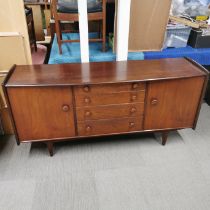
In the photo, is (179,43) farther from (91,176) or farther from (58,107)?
(91,176)

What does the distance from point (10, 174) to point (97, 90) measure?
2.99ft

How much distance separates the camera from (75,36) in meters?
2.28

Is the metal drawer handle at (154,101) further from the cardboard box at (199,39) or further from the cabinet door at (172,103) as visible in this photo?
the cardboard box at (199,39)

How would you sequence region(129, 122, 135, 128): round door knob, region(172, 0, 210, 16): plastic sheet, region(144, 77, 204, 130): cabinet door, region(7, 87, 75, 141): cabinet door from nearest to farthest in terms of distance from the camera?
region(7, 87, 75, 141): cabinet door
region(144, 77, 204, 130): cabinet door
region(129, 122, 135, 128): round door knob
region(172, 0, 210, 16): plastic sheet

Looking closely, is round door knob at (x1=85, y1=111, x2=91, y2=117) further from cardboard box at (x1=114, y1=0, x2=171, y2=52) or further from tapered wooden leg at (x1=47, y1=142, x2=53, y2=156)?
cardboard box at (x1=114, y1=0, x2=171, y2=52)

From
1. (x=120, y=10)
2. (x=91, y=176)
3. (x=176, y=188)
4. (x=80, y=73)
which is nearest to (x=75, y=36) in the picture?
(x=120, y=10)

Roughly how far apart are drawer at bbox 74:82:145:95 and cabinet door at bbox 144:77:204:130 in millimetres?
97

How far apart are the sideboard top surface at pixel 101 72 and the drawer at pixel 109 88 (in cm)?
4

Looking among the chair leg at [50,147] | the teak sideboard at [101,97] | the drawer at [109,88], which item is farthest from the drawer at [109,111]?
the chair leg at [50,147]

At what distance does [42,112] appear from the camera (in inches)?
57.0

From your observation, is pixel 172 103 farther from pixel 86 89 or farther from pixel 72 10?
pixel 72 10

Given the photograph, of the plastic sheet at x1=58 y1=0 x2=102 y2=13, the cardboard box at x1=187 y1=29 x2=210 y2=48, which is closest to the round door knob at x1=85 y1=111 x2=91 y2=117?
the plastic sheet at x1=58 y1=0 x2=102 y2=13

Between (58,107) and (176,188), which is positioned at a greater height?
(58,107)

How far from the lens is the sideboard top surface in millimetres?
1387
